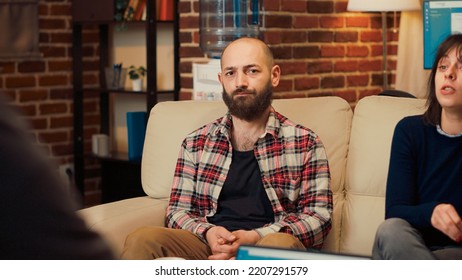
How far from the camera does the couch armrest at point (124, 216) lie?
267cm

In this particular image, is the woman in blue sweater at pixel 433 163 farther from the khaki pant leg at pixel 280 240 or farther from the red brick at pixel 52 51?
the red brick at pixel 52 51

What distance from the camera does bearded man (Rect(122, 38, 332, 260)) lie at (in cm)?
257

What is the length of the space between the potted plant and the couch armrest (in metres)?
1.88

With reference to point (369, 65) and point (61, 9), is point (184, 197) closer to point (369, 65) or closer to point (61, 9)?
point (369, 65)

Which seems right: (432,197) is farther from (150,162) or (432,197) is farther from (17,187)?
(17,187)

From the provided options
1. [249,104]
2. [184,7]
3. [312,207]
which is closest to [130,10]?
[184,7]

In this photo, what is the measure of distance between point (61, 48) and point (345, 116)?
2701 mm

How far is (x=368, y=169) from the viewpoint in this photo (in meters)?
2.79

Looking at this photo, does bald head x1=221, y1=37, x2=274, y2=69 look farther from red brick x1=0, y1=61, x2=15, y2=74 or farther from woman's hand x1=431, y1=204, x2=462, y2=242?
red brick x1=0, y1=61, x2=15, y2=74

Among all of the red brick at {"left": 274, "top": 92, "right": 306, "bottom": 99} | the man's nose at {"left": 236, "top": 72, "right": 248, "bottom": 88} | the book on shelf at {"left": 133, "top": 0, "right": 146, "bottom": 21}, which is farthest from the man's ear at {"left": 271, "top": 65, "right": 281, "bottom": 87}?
the book on shelf at {"left": 133, "top": 0, "right": 146, "bottom": 21}

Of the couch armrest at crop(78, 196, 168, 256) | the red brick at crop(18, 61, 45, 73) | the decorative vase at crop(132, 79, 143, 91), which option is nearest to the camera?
the couch armrest at crop(78, 196, 168, 256)

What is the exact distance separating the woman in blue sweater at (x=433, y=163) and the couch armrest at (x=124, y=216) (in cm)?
81

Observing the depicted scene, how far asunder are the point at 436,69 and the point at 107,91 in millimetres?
2790

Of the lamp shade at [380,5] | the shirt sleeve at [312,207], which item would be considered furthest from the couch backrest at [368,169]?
the lamp shade at [380,5]
